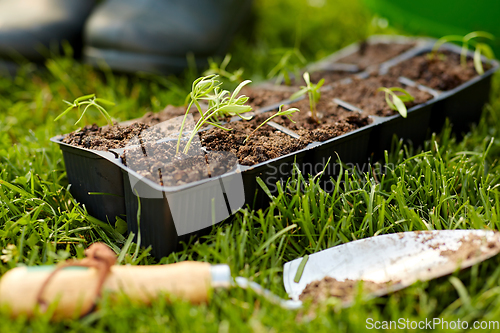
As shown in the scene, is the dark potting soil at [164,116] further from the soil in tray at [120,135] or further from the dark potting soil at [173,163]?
the dark potting soil at [173,163]

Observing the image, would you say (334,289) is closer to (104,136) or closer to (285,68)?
(104,136)

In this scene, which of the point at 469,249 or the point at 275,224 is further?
the point at 275,224

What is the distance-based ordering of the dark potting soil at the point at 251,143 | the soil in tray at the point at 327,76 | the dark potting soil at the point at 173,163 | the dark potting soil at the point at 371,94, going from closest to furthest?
the dark potting soil at the point at 173,163, the dark potting soil at the point at 251,143, the dark potting soil at the point at 371,94, the soil in tray at the point at 327,76

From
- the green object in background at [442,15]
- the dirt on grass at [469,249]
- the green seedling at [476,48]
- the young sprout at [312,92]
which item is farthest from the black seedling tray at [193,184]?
the green object in background at [442,15]

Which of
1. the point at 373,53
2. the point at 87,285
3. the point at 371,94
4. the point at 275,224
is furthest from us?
the point at 373,53

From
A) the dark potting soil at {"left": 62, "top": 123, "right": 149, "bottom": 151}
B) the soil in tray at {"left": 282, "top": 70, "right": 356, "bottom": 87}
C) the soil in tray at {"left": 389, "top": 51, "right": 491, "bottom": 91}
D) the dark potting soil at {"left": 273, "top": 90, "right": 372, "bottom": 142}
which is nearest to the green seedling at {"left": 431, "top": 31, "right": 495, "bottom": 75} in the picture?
the soil in tray at {"left": 389, "top": 51, "right": 491, "bottom": 91}

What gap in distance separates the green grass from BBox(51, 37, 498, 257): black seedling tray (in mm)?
38

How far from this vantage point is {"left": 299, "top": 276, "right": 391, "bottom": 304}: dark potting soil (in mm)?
883

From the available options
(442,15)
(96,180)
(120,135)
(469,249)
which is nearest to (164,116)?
(120,135)

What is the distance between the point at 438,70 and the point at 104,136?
1265 millimetres

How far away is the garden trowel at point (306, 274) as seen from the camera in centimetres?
82

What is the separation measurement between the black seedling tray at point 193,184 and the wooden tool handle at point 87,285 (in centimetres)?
17

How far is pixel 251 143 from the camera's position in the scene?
3.87 feet

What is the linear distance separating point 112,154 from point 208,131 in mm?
278
